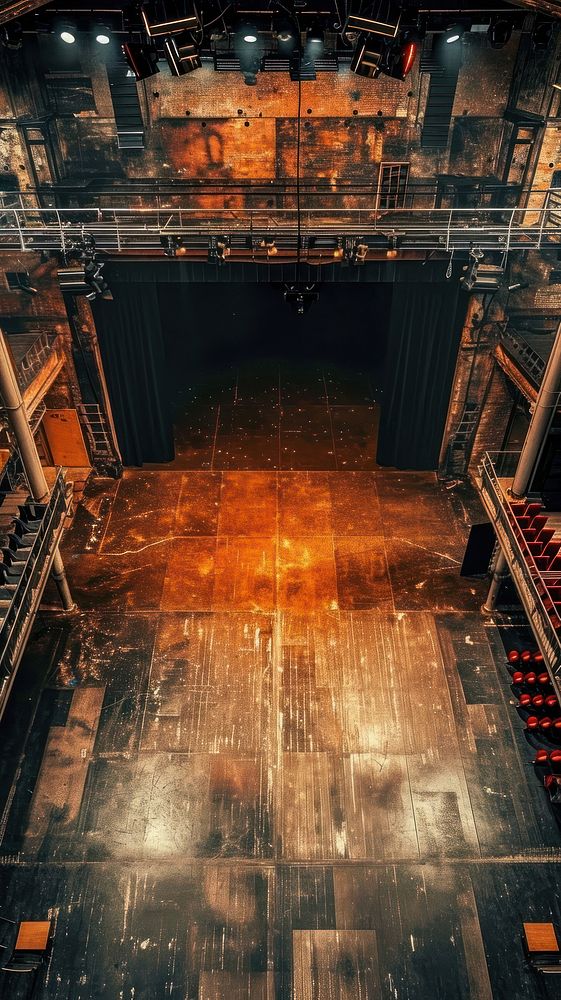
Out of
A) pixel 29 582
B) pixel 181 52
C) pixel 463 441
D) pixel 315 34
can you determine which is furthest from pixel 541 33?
pixel 29 582

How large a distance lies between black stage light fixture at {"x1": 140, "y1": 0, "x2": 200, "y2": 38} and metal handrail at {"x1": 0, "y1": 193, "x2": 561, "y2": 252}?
2512 millimetres

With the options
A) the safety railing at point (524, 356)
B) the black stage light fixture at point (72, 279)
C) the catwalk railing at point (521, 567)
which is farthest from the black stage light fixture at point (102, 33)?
the catwalk railing at point (521, 567)

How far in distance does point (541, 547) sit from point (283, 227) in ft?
23.6

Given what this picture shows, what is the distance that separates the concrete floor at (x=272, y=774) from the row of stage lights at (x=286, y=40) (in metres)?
8.04

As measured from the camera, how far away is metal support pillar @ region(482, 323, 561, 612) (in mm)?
9297

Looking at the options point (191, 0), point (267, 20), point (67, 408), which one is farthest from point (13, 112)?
point (67, 408)

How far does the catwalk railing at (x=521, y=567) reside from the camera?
28.2ft

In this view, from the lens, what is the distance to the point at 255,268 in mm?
11672

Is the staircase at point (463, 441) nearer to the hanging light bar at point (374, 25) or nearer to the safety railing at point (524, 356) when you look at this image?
the safety railing at point (524, 356)

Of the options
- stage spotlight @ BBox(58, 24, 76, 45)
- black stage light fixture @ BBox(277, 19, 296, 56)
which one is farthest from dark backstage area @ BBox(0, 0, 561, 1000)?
black stage light fixture @ BBox(277, 19, 296, 56)

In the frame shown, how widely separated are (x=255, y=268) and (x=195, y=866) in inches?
381

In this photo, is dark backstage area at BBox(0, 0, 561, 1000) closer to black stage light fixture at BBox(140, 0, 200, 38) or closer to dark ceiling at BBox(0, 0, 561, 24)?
dark ceiling at BBox(0, 0, 561, 24)

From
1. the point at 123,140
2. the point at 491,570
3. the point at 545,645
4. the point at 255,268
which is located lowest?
the point at 491,570

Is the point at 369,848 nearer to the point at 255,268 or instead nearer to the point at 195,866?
the point at 195,866
